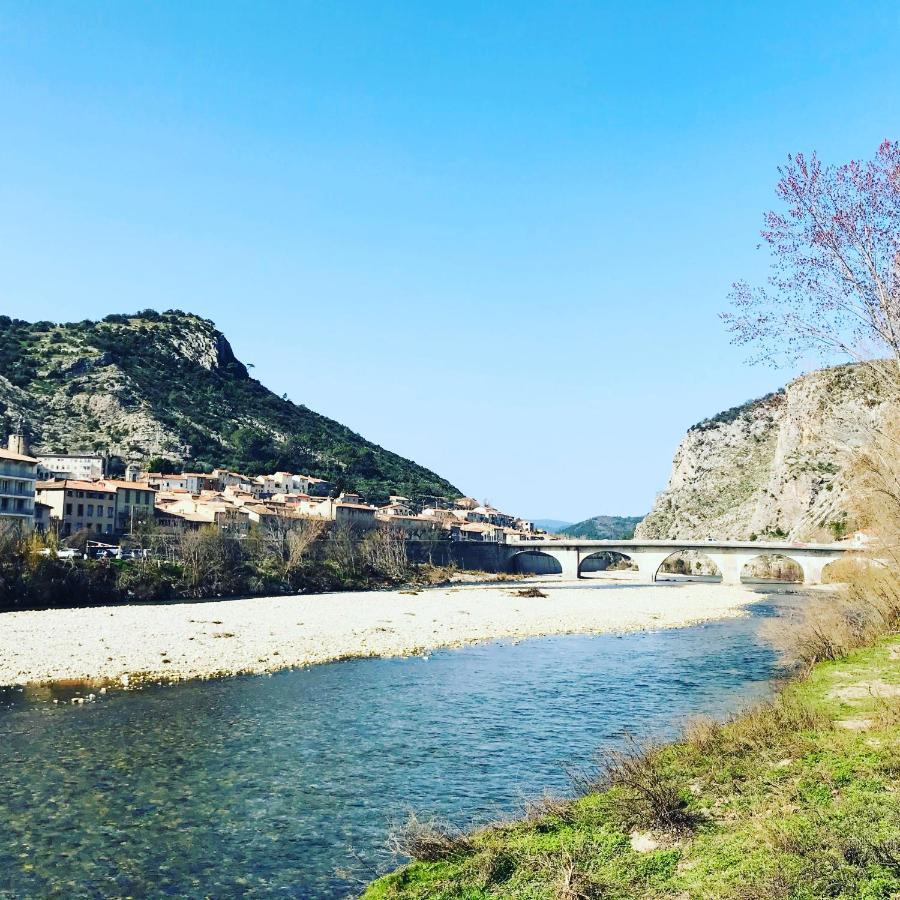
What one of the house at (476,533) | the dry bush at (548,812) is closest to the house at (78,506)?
the house at (476,533)

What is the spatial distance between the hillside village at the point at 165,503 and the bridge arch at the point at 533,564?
11.6 metres

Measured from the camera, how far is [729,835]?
1003 cm

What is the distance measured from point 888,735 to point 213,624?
133 feet

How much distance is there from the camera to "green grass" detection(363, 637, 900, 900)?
Result: 27.6ft

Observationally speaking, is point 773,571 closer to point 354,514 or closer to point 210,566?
point 354,514

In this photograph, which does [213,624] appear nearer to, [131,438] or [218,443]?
[131,438]

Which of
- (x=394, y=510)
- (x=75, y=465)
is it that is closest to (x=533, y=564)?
(x=394, y=510)

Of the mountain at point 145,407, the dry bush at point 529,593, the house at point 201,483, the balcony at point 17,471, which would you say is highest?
the mountain at point 145,407

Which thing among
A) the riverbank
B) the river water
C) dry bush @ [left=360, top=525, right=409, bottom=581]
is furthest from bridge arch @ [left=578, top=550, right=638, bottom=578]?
the river water

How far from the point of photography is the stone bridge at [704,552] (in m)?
102

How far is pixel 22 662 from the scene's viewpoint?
32344 mm

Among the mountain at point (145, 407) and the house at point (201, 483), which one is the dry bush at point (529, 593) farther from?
the mountain at point (145, 407)

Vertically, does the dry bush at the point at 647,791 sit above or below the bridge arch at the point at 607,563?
above

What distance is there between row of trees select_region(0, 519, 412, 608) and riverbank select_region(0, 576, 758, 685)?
605 cm
